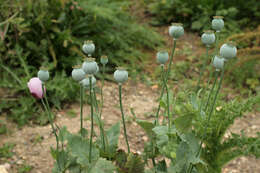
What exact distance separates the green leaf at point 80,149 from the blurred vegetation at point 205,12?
9.29ft

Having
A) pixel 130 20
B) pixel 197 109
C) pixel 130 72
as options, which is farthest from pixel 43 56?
pixel 197 109

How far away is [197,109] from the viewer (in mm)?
1431

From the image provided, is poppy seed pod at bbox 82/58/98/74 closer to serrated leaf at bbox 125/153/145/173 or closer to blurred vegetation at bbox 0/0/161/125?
serrated leaf at bbox 125/153/145/173

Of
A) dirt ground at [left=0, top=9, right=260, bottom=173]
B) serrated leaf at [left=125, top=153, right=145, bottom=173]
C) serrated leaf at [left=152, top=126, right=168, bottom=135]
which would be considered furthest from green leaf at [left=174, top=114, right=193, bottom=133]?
dirt ground at [left=0, top=9, right=260, bottom=173]

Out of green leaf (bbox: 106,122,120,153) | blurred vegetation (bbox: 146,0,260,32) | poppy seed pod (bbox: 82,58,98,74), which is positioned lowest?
green leaf (bbox: 106,122,120,153)

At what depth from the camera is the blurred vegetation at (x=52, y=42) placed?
2471 mm

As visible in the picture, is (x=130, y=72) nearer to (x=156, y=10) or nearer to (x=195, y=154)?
(x=156, y=10)

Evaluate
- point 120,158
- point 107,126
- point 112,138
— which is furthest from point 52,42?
point 120,158

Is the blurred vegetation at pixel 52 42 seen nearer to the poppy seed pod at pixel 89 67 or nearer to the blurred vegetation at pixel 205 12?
the blurred vegetation at pixel 205 12

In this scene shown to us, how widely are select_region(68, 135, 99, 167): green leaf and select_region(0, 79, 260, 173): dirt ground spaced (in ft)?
2.51

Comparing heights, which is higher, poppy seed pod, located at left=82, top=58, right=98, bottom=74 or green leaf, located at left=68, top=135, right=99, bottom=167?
poppy seed pod, located at left=82, top=58, right=98, bottom=74

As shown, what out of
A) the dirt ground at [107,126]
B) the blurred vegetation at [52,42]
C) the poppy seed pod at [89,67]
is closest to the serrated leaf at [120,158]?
the poppy seed pod at [89,67]

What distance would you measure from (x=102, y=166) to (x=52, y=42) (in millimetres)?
1940

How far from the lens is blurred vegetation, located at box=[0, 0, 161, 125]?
8.11 feet
